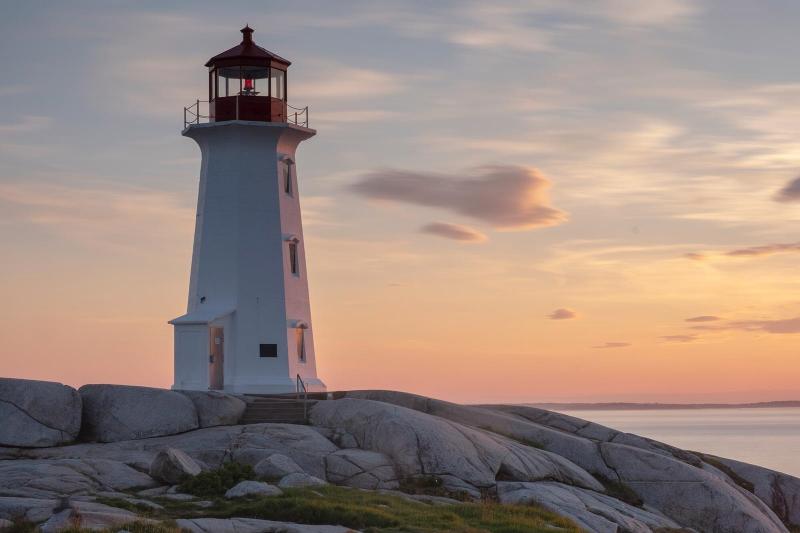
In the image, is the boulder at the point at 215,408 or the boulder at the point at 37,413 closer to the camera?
the boulder at the point at 37,413

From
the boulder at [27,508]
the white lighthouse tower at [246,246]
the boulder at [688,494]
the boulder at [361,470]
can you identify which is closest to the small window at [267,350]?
the white lighthouse tower at [246,246]

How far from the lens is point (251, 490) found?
24.6 m

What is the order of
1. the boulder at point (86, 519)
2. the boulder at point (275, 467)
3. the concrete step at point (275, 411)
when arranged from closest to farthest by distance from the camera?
the boulder at point (86, 519) → the boulder at point (275, 467) → the concrete step at point (275, 411)

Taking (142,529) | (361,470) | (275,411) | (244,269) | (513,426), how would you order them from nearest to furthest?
(142,529)
(361,470)
(275,411)
(513,426)
(244,269)

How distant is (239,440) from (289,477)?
5876 millimetres

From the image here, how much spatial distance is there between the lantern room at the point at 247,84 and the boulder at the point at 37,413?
42.5 ft

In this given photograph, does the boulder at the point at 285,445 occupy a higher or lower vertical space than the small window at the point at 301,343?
lower

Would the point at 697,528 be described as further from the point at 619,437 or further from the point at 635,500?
the point at 619,437

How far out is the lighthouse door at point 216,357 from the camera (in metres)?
41.2

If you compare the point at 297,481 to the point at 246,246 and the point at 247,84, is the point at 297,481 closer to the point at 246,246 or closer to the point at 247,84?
the point at 246,246

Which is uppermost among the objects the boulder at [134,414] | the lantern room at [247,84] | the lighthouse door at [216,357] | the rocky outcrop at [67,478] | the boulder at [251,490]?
the lantern room at [247,84]

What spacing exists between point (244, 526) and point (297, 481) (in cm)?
483

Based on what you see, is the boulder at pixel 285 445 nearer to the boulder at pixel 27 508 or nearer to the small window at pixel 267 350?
the boulder at pixel 27 508

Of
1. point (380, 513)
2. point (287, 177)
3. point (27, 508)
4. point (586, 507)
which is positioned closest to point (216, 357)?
point (287, 177)
